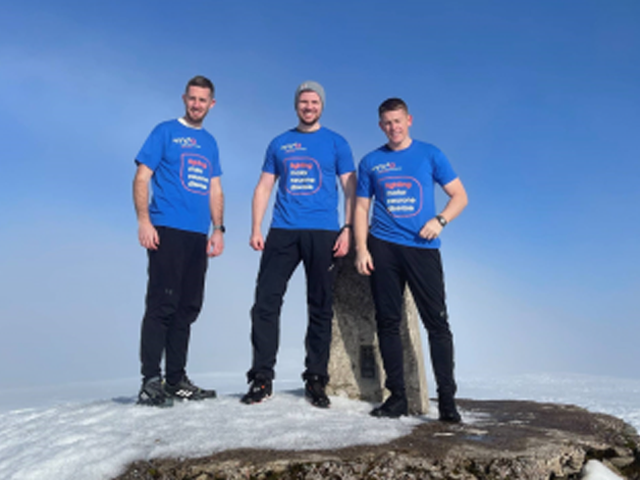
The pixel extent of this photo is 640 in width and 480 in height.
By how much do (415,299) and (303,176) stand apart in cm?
146

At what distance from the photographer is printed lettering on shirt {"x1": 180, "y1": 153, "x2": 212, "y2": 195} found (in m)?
5.05

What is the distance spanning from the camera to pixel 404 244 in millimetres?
4617

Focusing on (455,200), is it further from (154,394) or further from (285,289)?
(154,394)

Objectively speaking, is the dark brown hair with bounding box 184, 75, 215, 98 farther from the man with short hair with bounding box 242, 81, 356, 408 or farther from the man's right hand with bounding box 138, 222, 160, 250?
the man's right hand with bounding box 138, 222, 160, 250

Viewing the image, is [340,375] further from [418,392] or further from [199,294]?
[199,294]

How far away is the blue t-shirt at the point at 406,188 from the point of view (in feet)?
15.3

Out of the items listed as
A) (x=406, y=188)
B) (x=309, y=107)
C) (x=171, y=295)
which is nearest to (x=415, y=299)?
(x=406, y=188)

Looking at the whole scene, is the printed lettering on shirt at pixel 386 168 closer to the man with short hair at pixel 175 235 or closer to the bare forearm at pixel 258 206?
the bare forearm at pixel 258 206

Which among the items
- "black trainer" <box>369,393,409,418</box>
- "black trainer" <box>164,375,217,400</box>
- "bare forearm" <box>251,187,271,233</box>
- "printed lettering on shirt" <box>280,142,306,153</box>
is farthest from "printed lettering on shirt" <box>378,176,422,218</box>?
"black trainer" <box>164,375,217,400</box>

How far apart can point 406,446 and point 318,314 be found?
1562 mm

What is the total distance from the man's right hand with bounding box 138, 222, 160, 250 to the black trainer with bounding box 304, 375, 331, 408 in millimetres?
1802

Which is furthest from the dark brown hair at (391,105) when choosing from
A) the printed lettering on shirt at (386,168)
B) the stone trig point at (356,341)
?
the stone trig point at (356,341)

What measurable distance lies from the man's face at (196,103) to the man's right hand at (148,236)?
3.75ft

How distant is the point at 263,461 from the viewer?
3383 mm
